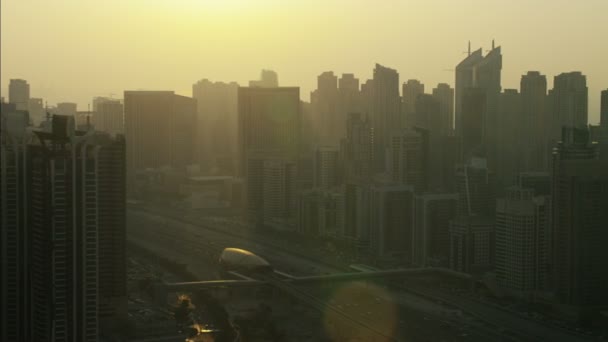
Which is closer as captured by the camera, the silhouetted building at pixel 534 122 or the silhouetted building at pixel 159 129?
the silhouetted building at pixel 534 122

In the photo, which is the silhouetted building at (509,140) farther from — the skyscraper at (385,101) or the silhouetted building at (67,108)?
the silhouetted building at (67,108)

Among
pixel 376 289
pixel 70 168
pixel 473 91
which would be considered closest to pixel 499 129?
pixel 473 91

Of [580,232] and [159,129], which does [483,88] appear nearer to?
[159,129]

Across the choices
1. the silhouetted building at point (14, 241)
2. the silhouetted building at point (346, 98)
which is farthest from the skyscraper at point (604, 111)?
the silhouetted building at point (14, 241)

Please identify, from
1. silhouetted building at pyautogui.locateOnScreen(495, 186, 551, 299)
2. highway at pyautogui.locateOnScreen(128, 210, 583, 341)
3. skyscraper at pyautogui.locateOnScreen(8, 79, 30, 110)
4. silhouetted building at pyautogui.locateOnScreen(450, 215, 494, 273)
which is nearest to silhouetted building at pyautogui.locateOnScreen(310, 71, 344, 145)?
highway at pyautogui.locateOnScreen(128, 210, 583, 341)

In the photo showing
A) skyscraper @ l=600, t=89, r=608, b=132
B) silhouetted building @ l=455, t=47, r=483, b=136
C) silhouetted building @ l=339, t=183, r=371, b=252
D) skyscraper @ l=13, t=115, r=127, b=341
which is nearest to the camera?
skyscraper @ l=13, t=115, r=127, b=341

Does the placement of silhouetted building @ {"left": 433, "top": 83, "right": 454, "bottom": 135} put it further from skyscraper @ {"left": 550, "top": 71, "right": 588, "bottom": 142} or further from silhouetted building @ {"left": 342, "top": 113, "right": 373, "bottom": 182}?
silhouetted building @ {"left": 342, "top": 113, "right": 373, "bottom": 182}
